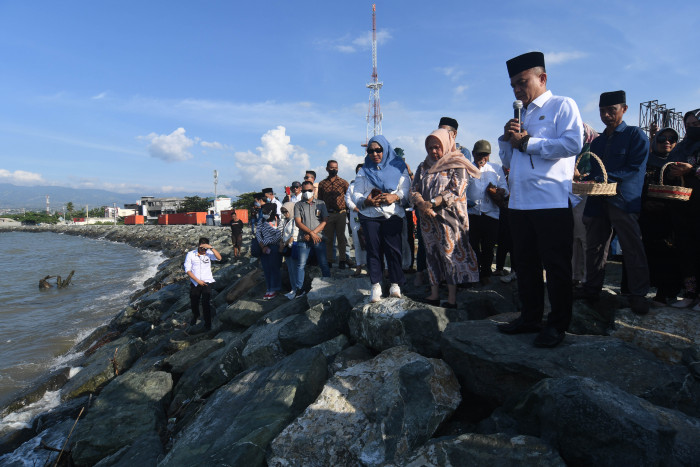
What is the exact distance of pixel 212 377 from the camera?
Result: 15.6 ft

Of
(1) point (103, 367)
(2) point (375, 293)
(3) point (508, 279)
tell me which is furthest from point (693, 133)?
(1) point (103, 367)

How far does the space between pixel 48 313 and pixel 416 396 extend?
14.0m

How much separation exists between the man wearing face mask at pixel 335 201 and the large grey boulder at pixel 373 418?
4298 mm

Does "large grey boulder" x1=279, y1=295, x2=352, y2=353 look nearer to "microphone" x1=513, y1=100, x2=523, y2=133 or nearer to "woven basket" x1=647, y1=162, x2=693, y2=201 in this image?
"microphone" x1=513, y1=100, x2=523, y2=133

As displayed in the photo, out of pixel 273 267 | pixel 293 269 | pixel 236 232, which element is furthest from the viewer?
pixel 236 232

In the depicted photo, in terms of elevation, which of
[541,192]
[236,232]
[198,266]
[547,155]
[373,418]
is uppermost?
[547,155]

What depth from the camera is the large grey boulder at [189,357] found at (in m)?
5.69

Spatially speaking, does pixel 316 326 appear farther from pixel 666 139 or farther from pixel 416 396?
pixel 666 139

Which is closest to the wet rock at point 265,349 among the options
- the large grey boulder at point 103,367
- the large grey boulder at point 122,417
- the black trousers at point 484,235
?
the large grey boulder at point 122,417

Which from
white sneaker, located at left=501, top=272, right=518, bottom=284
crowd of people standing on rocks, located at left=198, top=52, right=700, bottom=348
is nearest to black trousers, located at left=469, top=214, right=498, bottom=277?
crowd of people standing on rocks, located at left=198, top=52, right=700, bottom=348

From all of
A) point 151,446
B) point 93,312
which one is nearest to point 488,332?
point 151,446

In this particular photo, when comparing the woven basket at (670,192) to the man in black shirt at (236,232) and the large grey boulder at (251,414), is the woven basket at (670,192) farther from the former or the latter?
the man in black shirt at (236,232)

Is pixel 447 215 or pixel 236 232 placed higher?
pixel 447 215

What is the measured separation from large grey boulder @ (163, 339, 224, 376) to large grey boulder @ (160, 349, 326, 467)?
2174mm
